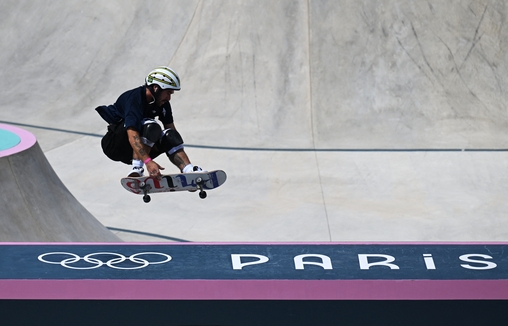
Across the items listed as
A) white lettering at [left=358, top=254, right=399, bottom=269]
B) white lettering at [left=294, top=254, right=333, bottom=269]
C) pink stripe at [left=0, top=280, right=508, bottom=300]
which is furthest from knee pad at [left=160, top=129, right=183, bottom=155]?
pink stripe at [left=0, top=280, right=508, bottom=300]

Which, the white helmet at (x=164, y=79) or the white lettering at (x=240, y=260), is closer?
the white lettering at (x=240, y=260)

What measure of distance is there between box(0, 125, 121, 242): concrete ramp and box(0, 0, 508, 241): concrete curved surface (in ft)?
5.23

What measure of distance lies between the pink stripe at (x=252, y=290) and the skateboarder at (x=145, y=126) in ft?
7.52

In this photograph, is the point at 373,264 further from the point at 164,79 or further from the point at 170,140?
the point at 170,140

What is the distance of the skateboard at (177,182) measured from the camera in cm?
666

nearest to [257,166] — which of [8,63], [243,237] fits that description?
[243,237]

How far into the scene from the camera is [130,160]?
6.69 meters

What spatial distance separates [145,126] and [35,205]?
202 centimetres

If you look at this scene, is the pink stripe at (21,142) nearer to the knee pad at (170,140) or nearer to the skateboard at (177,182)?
the skateboard at (177,182)

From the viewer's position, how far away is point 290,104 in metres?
12.8

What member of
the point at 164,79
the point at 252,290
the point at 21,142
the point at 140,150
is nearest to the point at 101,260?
the point at 252,290

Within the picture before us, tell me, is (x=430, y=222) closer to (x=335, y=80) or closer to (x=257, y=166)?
(x=257, y=166)

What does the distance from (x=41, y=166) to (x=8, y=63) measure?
281 inches

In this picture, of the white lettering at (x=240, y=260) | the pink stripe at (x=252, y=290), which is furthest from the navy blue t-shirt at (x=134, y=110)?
the pink stripe at (x=252, y=290)
